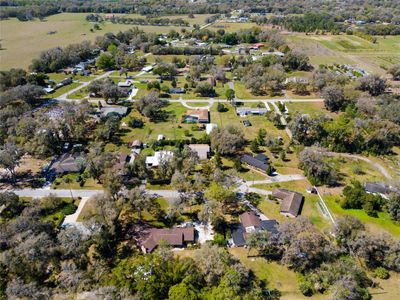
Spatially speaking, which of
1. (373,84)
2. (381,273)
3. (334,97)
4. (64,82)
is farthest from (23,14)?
(381,273)

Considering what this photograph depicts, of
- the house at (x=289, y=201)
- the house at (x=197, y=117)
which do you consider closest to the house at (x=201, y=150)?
the house at (x=197, y=117)

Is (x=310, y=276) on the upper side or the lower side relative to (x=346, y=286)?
lower

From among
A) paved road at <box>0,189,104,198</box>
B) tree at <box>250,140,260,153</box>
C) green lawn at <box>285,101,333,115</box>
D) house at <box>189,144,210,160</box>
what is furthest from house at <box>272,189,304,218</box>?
green lawn at <box>285,101,333,115</box>

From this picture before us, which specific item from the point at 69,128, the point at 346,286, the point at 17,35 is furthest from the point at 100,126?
the point at 17,35

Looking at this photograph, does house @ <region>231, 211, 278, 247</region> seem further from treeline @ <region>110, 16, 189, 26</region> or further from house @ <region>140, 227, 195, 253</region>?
treeline @ <region>110, 16, 189, 26</region>

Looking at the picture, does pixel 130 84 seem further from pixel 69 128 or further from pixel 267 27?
pixel 267 27

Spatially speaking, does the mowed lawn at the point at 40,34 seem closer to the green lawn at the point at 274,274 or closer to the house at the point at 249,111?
the house at the point at 249,111
